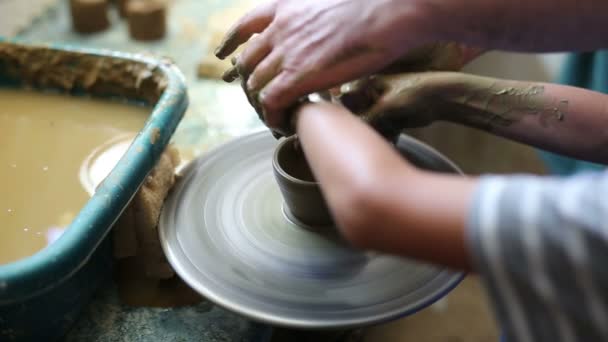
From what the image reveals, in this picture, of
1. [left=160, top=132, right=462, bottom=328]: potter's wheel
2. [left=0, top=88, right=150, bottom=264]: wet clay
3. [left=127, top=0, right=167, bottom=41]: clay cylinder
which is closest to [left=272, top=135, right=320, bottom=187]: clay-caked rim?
[left=160, top=132, right=462, bottom=328]: potter's wheel

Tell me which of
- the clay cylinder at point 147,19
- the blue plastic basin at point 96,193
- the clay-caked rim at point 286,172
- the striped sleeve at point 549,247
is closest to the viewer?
the striped sleeve at point 549,247

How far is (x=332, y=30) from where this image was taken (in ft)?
3.39

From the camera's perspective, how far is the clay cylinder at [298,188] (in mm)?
1309

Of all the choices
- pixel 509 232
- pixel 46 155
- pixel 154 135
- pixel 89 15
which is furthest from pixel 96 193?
pixel 89 15

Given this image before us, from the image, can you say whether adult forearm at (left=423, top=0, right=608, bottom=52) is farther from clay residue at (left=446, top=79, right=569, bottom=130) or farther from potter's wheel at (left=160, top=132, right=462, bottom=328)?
potter's wheel at (left=160, top=132, right=462, bottom=328)

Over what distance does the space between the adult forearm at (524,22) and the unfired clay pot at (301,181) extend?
1.55 feet

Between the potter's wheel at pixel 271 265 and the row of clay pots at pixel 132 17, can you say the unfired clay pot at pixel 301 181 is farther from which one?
the row of clay pots at pixel 132 17

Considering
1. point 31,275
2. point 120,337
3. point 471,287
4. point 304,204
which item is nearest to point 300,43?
point 304,204

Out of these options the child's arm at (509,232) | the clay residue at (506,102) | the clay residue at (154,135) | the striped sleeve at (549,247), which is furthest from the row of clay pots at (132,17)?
the striped sleeve at (549,247)

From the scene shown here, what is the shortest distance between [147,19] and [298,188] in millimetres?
1494

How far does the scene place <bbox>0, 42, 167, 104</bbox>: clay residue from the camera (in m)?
1.88

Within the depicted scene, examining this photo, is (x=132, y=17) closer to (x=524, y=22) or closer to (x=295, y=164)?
(x=295, y=164)

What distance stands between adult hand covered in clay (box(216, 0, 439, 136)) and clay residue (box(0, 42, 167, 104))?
2.68 ft

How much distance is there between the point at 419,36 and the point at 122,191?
2.40 feet
